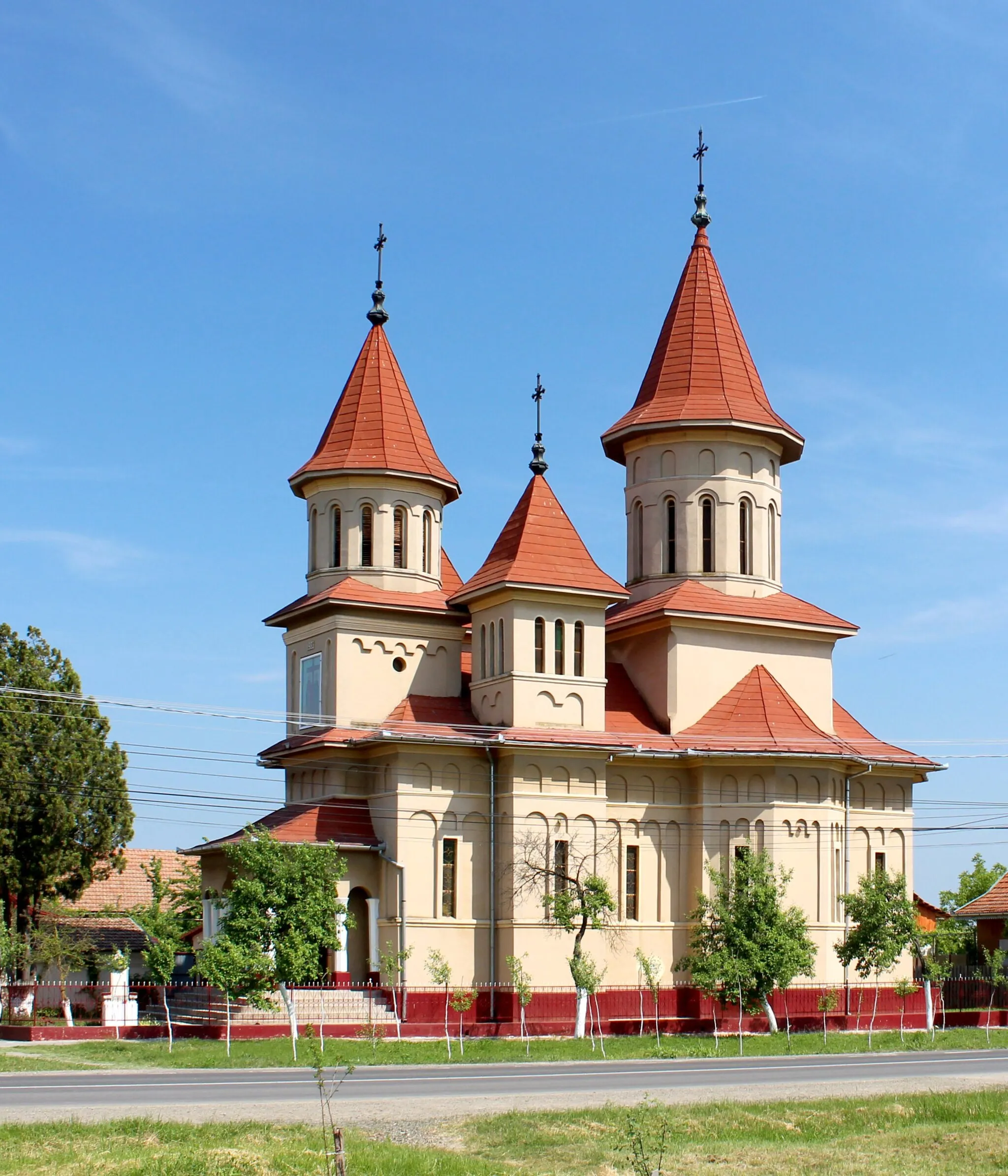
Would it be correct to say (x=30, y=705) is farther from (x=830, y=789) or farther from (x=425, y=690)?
(x=830, y=789)

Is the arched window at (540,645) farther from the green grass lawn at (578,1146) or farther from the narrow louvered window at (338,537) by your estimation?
the green grass lawn at (578,1146)

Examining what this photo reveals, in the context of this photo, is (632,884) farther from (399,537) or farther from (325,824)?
(399,537)

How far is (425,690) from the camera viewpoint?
43.2 metres

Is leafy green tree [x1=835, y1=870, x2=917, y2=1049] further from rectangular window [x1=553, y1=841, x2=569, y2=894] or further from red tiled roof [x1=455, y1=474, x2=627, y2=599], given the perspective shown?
red tiled roof [x1=455, y1=474, x2=627, y2=599]

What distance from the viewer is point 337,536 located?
44.2 m

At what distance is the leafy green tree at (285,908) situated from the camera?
33.2 metres

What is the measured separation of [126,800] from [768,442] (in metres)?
20.4

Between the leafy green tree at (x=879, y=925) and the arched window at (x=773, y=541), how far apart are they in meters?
9.97

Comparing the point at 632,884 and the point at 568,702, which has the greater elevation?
the point at 568,702

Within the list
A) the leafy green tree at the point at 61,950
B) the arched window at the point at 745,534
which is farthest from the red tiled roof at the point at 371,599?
the leafy green tree at the point at 61,950

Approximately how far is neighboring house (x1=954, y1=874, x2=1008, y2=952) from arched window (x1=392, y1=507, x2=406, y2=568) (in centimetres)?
2188

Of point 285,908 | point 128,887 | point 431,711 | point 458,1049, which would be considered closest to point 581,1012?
point 458,1049

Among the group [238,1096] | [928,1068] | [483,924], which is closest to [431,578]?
[483,924]

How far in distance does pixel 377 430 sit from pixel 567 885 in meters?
13.4
